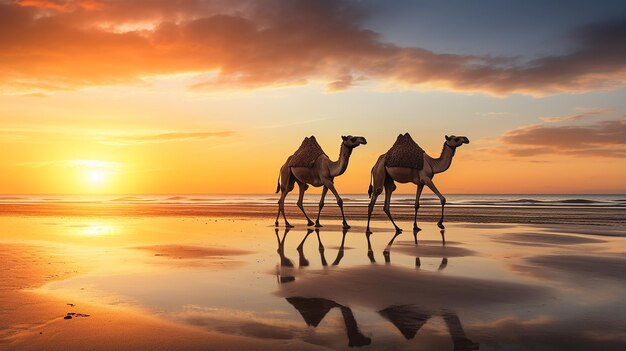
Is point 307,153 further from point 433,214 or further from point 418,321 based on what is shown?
point 418,321

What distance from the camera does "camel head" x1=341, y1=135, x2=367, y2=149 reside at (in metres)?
17.2

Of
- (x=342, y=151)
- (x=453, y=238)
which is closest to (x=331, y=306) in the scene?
(x=453, y=238)

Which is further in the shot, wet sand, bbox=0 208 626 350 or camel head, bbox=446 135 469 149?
camel head, bbox=446 135 469 149

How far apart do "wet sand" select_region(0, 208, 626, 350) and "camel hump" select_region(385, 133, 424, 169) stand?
5953 mm

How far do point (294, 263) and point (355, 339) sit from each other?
186 inches

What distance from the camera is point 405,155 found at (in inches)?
688

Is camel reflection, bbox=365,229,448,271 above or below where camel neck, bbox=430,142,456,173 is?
below

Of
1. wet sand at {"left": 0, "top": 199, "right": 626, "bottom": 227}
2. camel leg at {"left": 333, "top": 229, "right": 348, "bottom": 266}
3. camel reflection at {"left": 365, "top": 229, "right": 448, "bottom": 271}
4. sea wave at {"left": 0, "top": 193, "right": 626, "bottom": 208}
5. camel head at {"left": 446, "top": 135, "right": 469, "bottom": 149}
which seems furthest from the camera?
sea wave at {"left": 0, "top": 193, "right": 626, "bottom": 208}

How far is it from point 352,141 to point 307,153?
2161 mm

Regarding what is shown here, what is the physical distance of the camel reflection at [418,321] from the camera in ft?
14.1

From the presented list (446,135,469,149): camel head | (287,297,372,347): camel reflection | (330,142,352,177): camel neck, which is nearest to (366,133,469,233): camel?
(446,135,469,149): camel head

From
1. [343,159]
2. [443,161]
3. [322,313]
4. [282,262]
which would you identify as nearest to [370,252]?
[282,262]

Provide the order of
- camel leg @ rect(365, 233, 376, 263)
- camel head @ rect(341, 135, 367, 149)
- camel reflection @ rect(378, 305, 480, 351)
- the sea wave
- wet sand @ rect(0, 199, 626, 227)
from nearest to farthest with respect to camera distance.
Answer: camel reflection @ rect(378, 305, 480, 351), camel leg @ rect(365, 233, 376, 263), camel head @ rect(341, 135, 367, 149), wet sand @ rect(0, 199, 626, 227), the sea wave

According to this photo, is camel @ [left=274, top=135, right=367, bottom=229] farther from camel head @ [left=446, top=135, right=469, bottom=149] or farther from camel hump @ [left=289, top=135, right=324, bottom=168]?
camel head @ [left=446, top=135, right=469, bottom=149]
